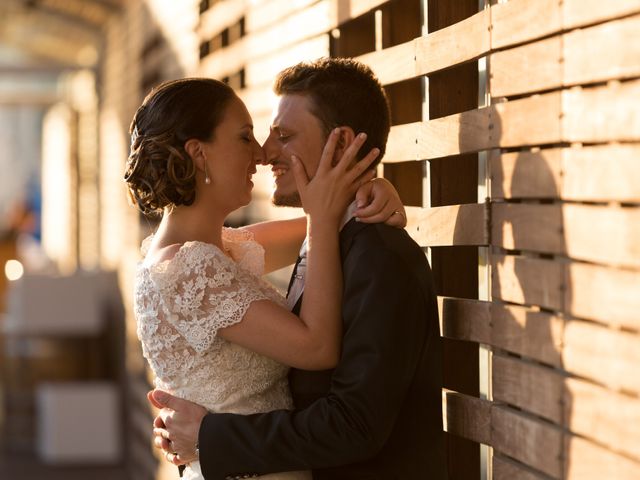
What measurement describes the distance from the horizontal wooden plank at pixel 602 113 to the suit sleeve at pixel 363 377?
45 centimetres

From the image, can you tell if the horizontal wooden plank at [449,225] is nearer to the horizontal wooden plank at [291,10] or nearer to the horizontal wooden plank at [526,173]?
the horizontal wooden plank at [526,173]

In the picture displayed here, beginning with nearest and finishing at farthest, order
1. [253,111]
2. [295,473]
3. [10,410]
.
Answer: [295,473] < [253,111] < [10,410]

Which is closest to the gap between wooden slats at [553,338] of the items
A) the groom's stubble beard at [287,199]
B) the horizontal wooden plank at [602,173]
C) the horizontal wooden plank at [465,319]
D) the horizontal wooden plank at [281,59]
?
the horizontal wooden plank at [465,319]

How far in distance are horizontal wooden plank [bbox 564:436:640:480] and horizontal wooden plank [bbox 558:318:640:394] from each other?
11 centimetres

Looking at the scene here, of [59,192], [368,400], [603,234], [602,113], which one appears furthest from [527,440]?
[59,192]

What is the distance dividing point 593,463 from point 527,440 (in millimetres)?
300

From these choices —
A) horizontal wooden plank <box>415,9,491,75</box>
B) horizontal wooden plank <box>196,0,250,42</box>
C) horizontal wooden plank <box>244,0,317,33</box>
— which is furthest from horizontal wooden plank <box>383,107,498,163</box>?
horizontal wooden plank <box>196,0,250,42</box>

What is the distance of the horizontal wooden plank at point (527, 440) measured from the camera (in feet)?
6.78

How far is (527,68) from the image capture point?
2152 mm

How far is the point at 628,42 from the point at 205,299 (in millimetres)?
1044

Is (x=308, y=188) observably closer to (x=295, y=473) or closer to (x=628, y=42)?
(x=295, y=473)

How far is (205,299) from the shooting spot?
7.93 ft

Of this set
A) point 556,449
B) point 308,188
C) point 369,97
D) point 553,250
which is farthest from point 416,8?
point 556,449

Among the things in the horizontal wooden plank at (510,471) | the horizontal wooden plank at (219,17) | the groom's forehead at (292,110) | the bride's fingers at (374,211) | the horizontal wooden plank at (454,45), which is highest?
the horizontal wooden plank at (219,17)
